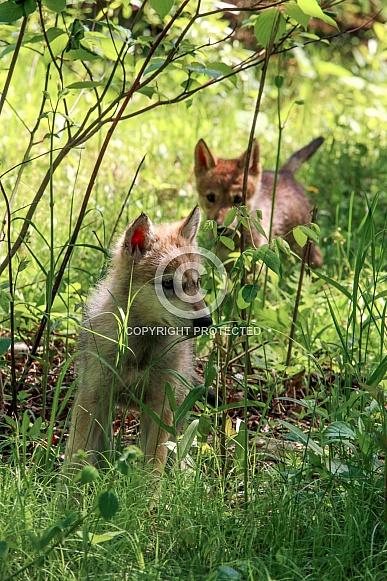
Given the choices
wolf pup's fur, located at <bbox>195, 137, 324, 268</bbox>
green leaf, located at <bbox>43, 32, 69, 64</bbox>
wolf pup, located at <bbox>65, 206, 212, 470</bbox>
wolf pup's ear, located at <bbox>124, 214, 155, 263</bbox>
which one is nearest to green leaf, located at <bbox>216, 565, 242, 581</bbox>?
wolf pup, located at <bbox>65, 206, 212, 470</bbox>

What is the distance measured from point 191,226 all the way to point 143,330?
1.83ft

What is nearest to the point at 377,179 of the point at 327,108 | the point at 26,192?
the point at 327,108

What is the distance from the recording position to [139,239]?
3.57 m

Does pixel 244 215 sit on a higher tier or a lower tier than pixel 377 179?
lower

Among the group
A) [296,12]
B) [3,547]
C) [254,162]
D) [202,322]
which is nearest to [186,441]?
[202,322]

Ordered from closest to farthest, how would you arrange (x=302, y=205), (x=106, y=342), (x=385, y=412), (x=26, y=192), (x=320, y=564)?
(x=320, y=564) → (x=385, y=412) → (x=106, y=342) → (x=26, y=192) → (x=302, y=205)

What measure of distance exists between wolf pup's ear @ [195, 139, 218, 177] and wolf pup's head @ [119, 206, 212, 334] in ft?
10.0

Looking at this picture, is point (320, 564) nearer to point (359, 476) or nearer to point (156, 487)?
point (359, 476)

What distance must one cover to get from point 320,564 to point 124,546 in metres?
0.56

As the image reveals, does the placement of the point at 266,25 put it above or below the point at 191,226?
above

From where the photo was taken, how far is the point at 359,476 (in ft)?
8.82

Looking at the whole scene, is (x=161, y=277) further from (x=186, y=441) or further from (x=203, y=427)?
(x=186, y=441)

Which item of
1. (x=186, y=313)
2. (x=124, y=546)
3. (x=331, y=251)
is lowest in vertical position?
(x=124, y=546)

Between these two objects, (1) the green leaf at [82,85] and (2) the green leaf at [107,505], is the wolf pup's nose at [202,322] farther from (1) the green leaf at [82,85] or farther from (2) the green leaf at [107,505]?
(2) the green leaf at [107,505]
